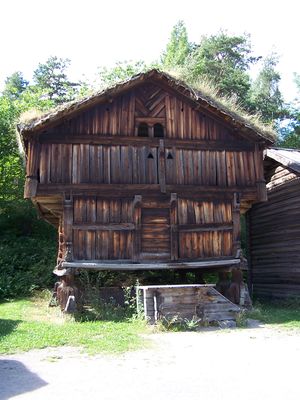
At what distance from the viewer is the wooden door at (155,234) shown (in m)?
15.0

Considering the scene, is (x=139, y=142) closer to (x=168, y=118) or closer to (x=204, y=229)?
(x=168, y=118)

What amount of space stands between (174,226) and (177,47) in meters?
34.4

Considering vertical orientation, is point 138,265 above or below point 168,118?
below

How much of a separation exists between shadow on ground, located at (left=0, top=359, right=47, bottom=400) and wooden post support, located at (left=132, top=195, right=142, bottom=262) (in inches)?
266

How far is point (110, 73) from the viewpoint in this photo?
40469 mm

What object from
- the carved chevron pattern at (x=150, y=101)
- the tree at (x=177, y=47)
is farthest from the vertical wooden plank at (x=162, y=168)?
the tree at (x=177, y=47)

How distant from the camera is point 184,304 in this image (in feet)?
41.1

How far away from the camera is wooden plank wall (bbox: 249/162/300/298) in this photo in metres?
18.2

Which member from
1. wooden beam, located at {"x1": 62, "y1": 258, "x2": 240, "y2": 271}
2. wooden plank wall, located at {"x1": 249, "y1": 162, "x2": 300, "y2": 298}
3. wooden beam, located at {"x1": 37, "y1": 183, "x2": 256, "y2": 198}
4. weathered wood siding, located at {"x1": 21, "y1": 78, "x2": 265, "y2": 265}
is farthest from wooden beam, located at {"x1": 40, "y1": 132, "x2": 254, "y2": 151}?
wooden beam, located at {"x1": 62, "y1": 258, "x2": 240, "y2": 271}

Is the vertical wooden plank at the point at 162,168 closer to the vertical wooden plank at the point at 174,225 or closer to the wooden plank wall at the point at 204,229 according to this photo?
the vertical wooden plank at the point at 174,225

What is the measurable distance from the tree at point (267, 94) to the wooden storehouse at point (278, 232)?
1687cm

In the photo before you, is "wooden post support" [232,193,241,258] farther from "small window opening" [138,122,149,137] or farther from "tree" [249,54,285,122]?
"tree" [249,54,285,122]

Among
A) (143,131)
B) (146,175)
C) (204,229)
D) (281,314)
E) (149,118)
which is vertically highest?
(149,118)

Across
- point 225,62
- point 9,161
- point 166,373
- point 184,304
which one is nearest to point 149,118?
point 184,304
